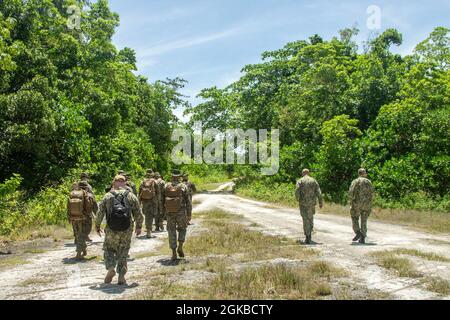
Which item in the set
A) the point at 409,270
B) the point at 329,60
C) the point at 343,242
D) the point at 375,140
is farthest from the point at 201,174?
the point at 409,270

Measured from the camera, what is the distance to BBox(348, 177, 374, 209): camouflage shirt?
44.3ft

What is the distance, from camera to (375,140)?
31.6 m

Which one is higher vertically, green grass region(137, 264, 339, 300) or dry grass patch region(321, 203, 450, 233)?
green grass region(137, 264, 339, 300)

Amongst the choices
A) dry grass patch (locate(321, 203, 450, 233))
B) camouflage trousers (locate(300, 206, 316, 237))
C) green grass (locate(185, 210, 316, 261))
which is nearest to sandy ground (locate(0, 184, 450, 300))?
camouflage trousers (locate(300, 206, 316, 237))

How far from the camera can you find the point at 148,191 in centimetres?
1611

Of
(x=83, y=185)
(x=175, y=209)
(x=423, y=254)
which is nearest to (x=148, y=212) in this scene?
(x=83, y=185)

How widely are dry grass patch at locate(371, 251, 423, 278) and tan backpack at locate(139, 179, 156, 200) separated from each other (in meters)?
7.90

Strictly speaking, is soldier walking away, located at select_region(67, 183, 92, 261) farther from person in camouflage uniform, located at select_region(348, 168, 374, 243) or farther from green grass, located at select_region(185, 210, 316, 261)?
person in camouflage uniform, located at select_region(348, 168, 374, 243)

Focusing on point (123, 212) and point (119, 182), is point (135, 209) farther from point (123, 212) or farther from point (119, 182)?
point (119, 182)

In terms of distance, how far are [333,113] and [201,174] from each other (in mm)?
40349

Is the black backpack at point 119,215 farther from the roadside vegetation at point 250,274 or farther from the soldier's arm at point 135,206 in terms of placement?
the roadside vegetation at point 250,274

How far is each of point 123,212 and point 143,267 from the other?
2.40m
